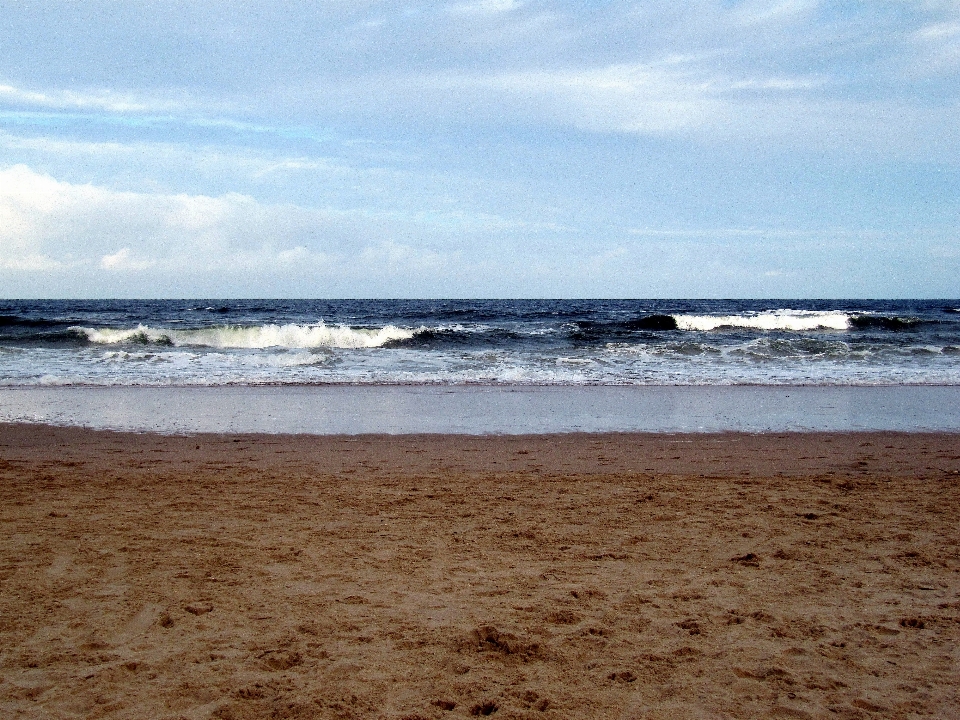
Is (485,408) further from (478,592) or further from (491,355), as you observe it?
(491,355)

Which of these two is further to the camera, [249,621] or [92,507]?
[92,507]

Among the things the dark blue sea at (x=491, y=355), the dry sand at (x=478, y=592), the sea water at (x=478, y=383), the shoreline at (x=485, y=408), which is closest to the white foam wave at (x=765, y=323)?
the dark blue sea at (x=491, y=355)

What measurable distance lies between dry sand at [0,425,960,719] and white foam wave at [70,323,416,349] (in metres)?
19.2

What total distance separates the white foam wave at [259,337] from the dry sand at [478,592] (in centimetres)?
1916

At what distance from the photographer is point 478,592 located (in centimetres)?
392

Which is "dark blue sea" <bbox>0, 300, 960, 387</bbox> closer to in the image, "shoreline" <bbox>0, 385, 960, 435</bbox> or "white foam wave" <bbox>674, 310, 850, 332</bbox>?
"white foam wave" <bbox>674, 310, 850, 332</bbox>

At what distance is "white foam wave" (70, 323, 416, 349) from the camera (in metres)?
25.9

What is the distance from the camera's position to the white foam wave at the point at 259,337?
25938 mm

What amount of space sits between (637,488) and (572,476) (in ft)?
2.25

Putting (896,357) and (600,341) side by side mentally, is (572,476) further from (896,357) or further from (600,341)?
(600,341)

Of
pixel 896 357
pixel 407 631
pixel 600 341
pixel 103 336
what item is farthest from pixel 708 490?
pixel 103 336

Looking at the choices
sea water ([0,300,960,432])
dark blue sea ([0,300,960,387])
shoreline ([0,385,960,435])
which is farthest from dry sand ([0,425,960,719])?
dark blue sea ([0,300,960,387])

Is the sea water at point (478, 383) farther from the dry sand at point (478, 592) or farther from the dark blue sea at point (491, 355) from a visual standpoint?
the dry sand at point (478, 592)

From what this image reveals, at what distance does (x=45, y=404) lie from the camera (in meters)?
11.2
